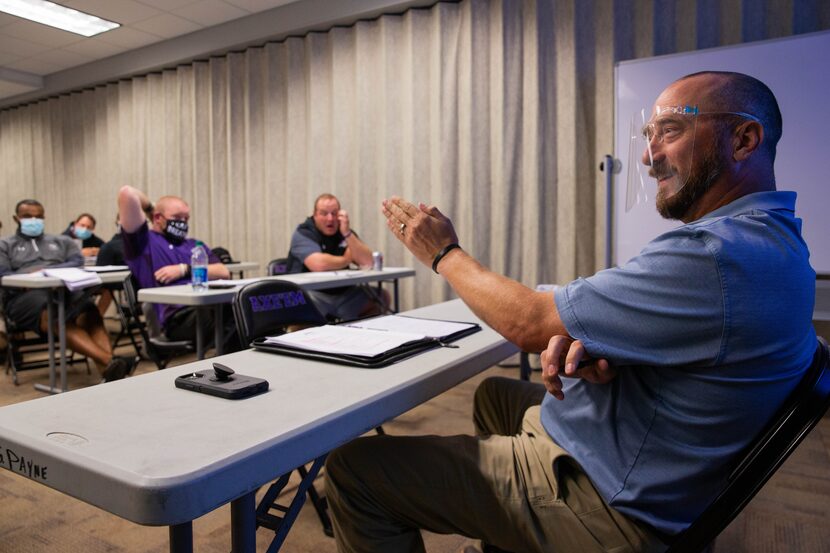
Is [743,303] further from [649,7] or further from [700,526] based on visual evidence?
[649,7]

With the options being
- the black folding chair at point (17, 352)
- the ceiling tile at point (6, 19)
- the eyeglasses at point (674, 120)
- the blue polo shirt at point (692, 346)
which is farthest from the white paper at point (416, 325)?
the ceiling tile at point (6, 19)

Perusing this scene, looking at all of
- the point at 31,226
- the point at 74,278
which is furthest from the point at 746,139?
the point at 31,226

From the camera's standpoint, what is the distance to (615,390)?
34.5 inches

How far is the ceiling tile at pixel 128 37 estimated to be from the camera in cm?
569

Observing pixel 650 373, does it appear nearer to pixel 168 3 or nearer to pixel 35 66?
pixel 168 3

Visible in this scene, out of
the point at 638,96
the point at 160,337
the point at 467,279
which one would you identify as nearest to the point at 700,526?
the point at 467,279

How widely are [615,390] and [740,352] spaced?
192 millimetres

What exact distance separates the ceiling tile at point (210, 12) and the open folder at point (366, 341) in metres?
4.74

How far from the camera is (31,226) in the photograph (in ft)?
14.0

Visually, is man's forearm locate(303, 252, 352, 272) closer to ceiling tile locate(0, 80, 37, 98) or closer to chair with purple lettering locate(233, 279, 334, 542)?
chair with purple lettering locate(233, 279, 334, 542)

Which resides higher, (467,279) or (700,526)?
(467,279)

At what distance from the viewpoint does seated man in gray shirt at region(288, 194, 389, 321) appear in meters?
3.58

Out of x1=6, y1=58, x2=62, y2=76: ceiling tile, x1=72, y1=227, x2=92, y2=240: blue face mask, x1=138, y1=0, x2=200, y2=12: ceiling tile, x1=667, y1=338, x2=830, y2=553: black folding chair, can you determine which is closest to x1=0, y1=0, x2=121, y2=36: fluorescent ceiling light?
x1=138, y1=0, x2=200, y2=12: ceiling tile

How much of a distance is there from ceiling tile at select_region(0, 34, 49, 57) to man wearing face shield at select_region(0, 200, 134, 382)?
2766 mm
